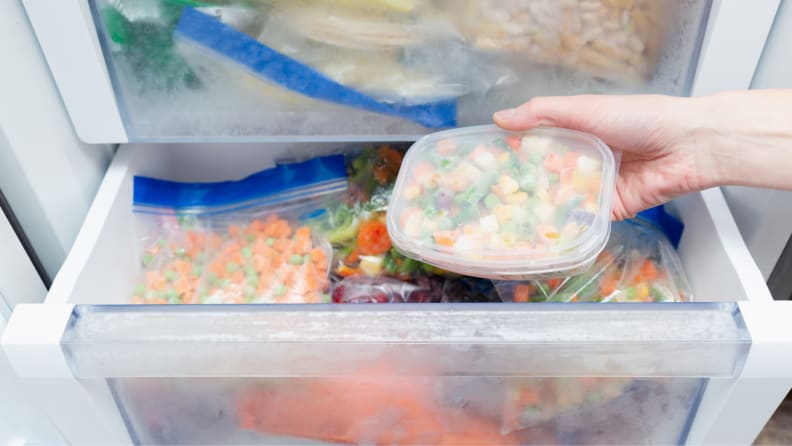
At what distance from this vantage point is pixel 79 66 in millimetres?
702

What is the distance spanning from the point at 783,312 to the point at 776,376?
2.4 inches

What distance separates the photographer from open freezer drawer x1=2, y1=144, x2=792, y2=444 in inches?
24.1

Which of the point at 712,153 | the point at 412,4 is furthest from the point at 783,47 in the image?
the point at 412,4

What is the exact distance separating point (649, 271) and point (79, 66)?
66cm

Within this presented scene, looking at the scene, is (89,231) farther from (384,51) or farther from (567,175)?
(567,175)

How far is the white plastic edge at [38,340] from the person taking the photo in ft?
2.01

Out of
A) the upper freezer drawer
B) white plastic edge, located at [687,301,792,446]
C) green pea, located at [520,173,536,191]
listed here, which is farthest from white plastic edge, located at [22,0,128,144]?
white plastic edge, located at [687,301,792,446]

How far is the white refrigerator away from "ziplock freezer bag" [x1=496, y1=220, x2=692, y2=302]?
0.03m

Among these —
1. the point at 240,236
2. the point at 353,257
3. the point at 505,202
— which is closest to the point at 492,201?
the point at 505,202

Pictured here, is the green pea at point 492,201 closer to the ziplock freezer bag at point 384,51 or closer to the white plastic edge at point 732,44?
the ziplock freezer bag at point 384,51

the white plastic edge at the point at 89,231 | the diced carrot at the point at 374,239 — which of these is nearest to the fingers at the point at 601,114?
the diced carrot at the point at 374,239

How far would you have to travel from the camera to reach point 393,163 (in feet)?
3.02

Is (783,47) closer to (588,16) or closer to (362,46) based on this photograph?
(588,16)

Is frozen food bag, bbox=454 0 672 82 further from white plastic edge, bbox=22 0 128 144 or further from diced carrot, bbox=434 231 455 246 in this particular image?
white plastic edge, bbox=22 0 128 144
